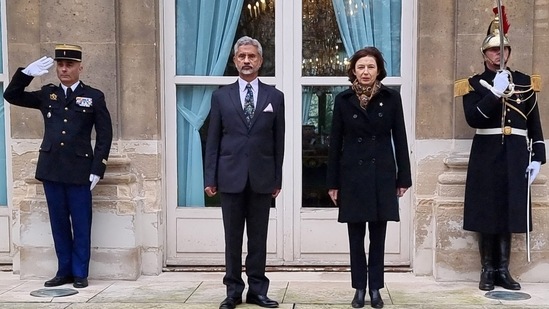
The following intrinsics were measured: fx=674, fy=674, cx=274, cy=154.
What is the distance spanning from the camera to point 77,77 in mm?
5562

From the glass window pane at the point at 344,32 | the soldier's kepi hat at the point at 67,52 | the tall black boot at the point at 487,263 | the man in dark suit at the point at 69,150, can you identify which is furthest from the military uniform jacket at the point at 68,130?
the tall black boot at the point at 487,263

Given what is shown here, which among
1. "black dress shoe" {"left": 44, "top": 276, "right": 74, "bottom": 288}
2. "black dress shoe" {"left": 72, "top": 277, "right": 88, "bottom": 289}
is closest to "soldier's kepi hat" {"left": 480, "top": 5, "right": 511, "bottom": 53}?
"black dress shoe" {"left": 72, "top": 277, "right": 88, "bottom": 289}

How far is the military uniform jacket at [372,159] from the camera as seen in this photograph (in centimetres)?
473

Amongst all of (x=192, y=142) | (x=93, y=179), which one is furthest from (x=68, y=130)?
(x=192, y=142)

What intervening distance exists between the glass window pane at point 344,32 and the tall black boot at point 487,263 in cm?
169

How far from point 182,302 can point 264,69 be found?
228 centimetres

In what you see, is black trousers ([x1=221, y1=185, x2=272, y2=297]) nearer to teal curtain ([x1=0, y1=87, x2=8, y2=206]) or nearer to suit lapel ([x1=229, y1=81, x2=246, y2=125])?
suit lapel ([x1=229, y1=81, x2=246, y2=125])

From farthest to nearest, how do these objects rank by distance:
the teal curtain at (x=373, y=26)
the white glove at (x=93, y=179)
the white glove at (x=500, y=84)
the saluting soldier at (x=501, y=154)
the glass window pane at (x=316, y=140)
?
the glass window pane at (x=316, y=140) → the teal curtain at (x=373, y=26) → the white glove at (x=93, y=179) → the saluting soldier at (x=501, y=154) → the white glove at (x=500, y=84)

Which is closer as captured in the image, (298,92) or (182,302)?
(182,302)

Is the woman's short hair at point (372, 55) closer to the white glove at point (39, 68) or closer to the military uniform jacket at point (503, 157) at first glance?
the military uniform jacket at point (503, 157)

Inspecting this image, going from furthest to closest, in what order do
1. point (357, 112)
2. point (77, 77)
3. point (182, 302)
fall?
point (77, 77), point (182, 302), point (357, 112)

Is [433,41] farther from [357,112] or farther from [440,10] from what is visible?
[357,112]

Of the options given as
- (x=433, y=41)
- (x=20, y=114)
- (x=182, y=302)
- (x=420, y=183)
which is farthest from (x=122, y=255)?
(x=433, y=41)

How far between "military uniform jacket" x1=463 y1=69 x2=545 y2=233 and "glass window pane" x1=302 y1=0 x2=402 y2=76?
1.09 meters
